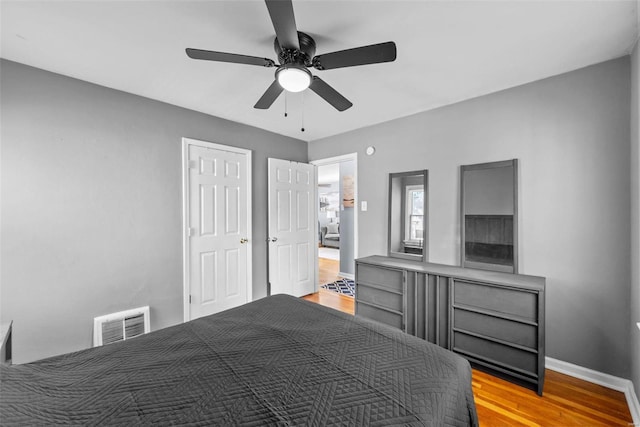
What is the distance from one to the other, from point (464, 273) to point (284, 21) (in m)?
2.38

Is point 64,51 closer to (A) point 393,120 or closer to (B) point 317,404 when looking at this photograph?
(B) point 317,404

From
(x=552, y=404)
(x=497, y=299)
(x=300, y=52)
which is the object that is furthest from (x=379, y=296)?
(x=300, y=52)

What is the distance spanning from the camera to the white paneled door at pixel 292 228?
3721 mm

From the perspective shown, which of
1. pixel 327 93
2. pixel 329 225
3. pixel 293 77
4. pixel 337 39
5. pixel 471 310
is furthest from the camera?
pixel 329 225

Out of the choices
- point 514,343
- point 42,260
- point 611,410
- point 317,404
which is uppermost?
point 42,260

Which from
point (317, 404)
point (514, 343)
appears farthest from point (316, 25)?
point (514, 343)

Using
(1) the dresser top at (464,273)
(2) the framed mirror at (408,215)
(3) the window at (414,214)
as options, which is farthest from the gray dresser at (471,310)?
(3) the window at (414,214)

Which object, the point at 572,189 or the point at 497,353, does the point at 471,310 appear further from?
the point at 572,189

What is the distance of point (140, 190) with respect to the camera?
2.62 meters

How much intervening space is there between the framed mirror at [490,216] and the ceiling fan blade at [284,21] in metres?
2.10

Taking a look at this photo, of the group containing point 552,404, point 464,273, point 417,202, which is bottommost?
point 552,404

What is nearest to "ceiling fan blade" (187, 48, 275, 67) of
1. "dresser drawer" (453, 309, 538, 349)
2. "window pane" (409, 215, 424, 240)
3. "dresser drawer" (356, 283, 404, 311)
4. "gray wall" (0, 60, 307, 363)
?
"gray wall" (0, 60, 307, 363)

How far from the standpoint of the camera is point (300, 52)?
5.17 feet

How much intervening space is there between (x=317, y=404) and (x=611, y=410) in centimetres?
223
